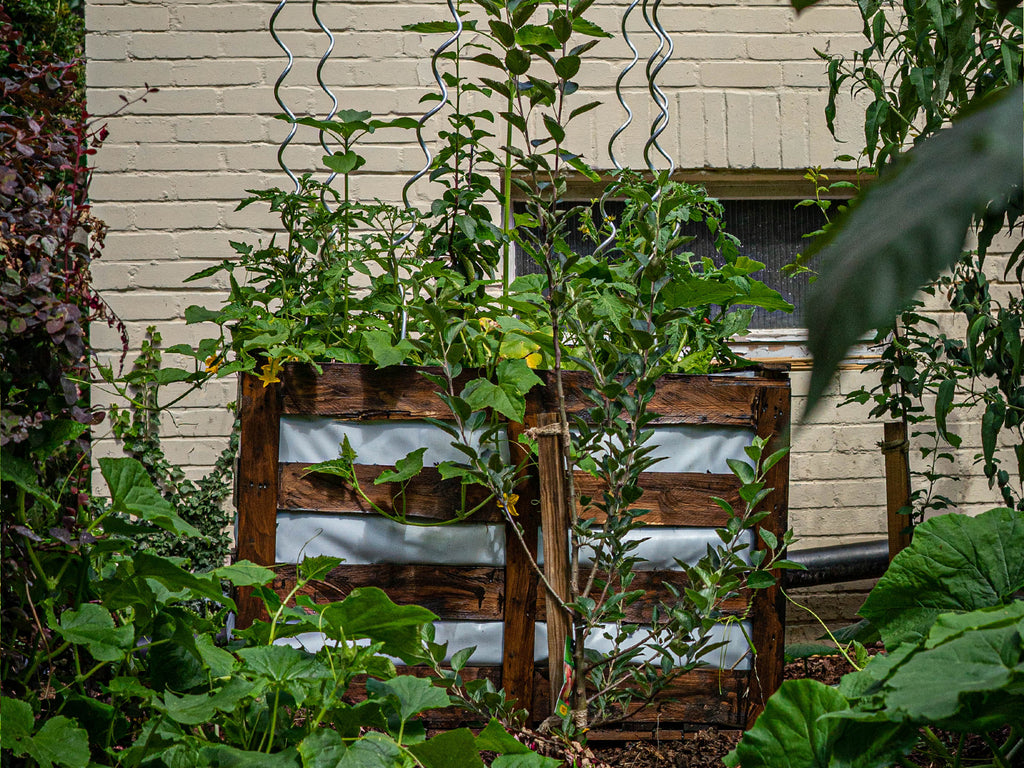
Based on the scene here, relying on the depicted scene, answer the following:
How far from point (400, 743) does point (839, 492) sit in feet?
7.36

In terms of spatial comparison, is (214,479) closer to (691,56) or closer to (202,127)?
(202,127)

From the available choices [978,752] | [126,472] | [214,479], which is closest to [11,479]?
[126,472]

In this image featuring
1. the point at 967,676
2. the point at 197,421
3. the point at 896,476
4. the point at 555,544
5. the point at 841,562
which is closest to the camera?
the point at 967,676

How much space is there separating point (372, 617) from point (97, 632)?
0.27 meters

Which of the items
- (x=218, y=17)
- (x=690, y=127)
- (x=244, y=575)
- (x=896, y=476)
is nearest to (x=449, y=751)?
(x=244, y=575)

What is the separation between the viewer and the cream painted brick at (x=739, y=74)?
9.24ft

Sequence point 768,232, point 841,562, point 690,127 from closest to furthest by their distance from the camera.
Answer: point 841,562 → point 690,127 → point 768,232

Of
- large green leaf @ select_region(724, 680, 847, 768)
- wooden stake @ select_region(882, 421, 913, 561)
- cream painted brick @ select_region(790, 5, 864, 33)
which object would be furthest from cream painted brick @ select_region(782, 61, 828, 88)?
large green leaf @ select_region(724, 680, 847, 768)

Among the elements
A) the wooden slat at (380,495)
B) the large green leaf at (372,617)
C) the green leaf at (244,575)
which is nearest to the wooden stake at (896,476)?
the wooden slat at (380,495)

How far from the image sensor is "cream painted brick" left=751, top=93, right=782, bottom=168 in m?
2.82

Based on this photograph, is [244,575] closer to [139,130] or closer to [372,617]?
[372,617]

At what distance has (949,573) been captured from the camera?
3.07 ft

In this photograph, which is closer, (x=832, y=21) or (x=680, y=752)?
(x=680, y=752)

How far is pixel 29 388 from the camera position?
0.92 metres
